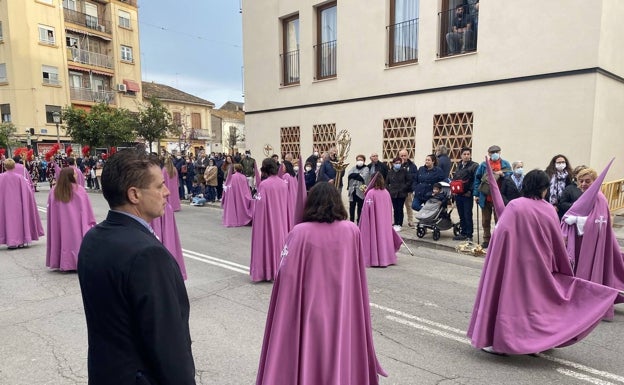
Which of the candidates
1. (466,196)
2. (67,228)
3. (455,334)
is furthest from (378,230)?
(67,228)

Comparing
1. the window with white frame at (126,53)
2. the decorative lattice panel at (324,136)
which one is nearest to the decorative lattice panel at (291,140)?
the decorative lattice panel at (324,136)

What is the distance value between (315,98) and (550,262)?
13.0 metres

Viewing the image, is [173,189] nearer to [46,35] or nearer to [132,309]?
A: [132,309]

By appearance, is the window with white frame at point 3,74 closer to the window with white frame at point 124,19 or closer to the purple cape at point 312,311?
the window with white frame at point 124,19

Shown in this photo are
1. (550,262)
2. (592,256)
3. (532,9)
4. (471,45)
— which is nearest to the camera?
(550,262)

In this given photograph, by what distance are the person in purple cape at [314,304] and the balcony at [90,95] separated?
1663 inches

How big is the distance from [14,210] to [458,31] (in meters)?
11.8

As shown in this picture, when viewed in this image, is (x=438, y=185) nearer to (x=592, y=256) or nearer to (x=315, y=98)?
(x=592, y=256)

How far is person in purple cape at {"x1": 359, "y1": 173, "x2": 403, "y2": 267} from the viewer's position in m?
7.57

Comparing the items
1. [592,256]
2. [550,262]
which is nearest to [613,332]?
[592,256]

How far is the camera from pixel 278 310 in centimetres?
302

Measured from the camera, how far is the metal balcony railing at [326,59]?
52.0 ft

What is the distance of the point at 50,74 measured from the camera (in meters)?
37.3

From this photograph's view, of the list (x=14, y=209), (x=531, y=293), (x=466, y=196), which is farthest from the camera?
(x=466, y=196)
